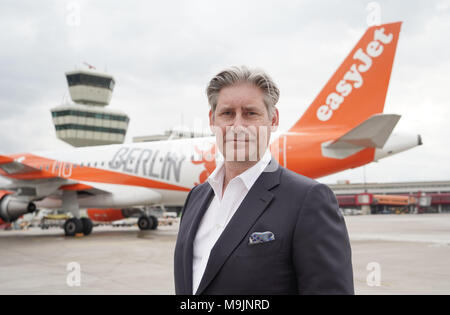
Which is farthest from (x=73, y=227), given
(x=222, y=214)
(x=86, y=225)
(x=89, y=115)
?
(x=89, y=115)

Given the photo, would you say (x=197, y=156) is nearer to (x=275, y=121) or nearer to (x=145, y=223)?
(x=145, y=223)

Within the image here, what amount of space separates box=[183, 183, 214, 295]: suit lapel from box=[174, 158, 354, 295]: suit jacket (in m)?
0.13

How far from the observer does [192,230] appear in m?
1.62

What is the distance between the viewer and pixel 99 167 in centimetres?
1684

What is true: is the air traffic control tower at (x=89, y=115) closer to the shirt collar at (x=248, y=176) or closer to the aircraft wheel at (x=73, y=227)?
the aircraft wheel at (x=73, y=227)

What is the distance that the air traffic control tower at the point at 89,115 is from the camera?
5422cm

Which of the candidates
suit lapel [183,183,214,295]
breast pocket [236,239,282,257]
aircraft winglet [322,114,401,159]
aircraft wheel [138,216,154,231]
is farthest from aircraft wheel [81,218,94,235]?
breast pocket [236,239,282,257]

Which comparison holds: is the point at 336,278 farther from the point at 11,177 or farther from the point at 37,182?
the point at 11,177

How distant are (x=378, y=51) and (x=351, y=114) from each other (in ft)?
6.92

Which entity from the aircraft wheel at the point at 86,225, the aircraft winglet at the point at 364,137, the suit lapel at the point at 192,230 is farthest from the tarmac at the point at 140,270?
the aircraft wheel at the point at 86,225

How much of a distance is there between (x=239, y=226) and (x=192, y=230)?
295 mm

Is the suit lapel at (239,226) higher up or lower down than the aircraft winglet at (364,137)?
lower down

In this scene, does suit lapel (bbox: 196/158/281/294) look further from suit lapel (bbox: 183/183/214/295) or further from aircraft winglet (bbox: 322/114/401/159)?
aircraft winglet (bbox: 322/114/401/159)
